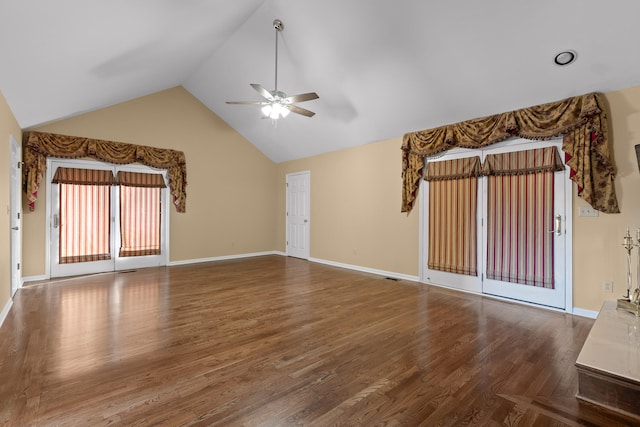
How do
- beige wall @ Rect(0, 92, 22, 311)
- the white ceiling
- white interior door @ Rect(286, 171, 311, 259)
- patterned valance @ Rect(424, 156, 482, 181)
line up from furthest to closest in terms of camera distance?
white interior door @ Rect(286, 171, 311, 259) < patterned valance @ Rect(424, 156, 482, 181) < beige wall @ Rect(0, 92, 22, 311) < the white ceiling

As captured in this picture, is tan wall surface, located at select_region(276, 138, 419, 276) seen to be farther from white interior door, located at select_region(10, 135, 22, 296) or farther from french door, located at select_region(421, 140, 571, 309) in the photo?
white interior door, located at select_region(10, 135, 22, 296)

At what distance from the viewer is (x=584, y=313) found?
371 cm

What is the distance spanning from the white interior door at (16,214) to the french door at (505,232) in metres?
6.14

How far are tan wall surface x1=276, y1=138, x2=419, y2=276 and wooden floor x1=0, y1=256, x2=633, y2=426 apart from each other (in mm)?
1348

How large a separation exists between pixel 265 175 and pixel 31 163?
4634 mm

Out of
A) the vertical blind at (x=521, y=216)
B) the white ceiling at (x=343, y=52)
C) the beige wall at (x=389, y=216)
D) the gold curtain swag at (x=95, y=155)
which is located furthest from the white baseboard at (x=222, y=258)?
the vertical blind at (x=521, y=216)

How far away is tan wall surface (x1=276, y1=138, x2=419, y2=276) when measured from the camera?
5.70 metres

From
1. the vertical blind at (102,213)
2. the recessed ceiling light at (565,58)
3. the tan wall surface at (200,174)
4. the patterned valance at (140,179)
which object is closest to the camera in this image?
the recessed ceiling light at (565,58)

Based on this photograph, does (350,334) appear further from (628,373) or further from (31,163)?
(31,163)

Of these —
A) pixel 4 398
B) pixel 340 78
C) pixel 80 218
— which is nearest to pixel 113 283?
pixel 80 218

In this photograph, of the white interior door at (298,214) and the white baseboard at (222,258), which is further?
the white interior door at (298,214)

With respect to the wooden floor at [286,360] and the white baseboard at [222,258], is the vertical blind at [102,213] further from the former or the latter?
the wooden floor at [286,360]

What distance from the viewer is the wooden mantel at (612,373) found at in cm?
196

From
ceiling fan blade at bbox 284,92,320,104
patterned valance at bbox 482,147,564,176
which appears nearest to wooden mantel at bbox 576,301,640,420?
patterned valance at bbox 482,147,564,176
